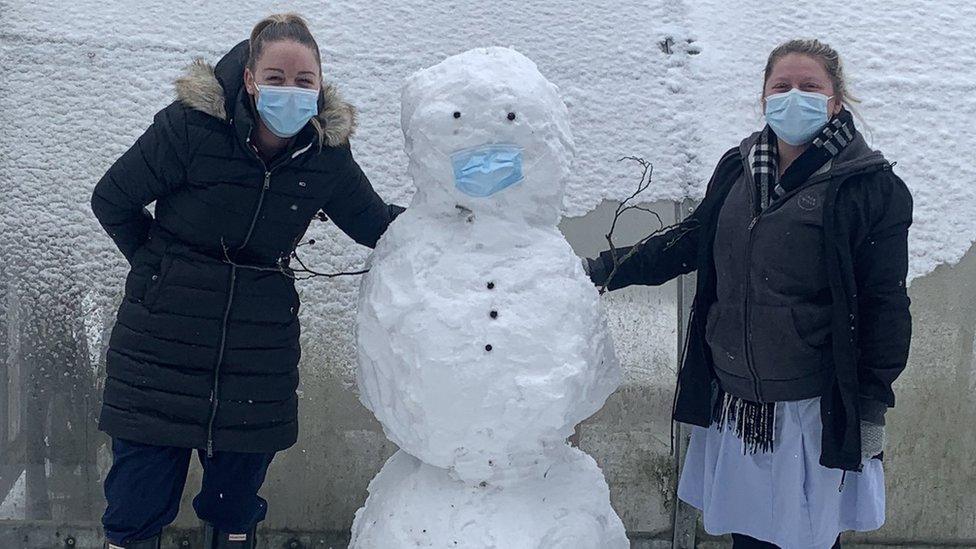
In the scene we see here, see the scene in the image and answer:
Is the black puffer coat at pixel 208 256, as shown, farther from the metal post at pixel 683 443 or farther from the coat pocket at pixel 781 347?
the metal post at pixel 683 443

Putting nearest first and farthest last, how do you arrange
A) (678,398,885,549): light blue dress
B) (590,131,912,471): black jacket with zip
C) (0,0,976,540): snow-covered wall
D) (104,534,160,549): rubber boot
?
(590,131,912,471): black jacket with zip < (678,398,885,549): light blue dress < (104,534,160,549): rubber boot < (0,0,976,540): snow-covered wall

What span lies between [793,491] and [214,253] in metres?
1.32

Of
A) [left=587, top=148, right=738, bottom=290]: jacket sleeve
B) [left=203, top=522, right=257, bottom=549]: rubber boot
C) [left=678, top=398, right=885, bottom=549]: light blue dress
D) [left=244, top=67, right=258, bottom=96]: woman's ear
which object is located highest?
[left=244, top=67, right=258, bottom=96]: woman's ear

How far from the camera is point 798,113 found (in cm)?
181

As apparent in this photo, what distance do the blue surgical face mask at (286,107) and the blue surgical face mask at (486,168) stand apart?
0.31 meters

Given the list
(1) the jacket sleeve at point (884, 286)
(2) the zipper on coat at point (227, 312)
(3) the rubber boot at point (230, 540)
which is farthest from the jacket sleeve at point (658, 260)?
(3) the rubber boot at point (230, 540)

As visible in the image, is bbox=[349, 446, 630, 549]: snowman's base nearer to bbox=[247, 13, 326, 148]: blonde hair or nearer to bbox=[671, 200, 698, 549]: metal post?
bbox=[671, 200, 698, 549]: metal post

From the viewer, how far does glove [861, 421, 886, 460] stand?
1.82 m

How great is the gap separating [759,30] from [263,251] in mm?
1766

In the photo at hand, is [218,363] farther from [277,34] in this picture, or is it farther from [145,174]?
[277,34]

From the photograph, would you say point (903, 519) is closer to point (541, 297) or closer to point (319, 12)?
point (541, 297)

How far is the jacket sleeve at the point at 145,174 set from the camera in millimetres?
1811

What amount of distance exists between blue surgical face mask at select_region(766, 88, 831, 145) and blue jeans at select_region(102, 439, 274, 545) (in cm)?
136

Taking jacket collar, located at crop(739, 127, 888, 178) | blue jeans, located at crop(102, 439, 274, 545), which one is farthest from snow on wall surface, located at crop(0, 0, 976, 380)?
jacket collar, located at crop(739, 127, 888, 178)
